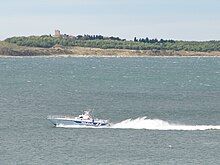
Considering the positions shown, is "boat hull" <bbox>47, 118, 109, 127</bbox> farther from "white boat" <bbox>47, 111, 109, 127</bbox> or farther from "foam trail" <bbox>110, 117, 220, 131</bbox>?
"foam trail" <bbox>110, 117, 220, 131</bbox>

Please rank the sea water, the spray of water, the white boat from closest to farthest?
1. the sea water
2. the spray of water
3. the white boat

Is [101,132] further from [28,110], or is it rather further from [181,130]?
[28,110]

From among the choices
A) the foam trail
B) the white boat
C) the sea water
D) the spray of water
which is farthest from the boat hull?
the foam trail

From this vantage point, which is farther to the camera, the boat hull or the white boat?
the white boat

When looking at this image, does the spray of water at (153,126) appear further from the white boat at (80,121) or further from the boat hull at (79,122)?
the white boat at (80,121)

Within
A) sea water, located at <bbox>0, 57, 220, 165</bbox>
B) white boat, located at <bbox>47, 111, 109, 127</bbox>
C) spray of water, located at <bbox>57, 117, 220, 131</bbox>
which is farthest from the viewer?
white boat, located at <bbox>47, 111, 109, 127</bbox>

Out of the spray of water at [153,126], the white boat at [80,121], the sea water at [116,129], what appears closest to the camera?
the sea water at [116,129]

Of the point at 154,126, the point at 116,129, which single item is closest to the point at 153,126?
the point at 154,126

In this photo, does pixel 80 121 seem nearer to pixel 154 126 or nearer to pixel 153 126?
pixel 153 126

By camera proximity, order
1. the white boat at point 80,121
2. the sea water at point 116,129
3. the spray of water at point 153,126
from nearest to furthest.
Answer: the sea water at point 116,129
the spray of water at point 153,126
the white boat at point 80,121

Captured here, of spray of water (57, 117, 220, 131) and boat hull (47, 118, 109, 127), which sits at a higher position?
boat hull (47, 118, 109, 127)

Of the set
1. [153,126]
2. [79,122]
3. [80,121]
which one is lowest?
[153,126]

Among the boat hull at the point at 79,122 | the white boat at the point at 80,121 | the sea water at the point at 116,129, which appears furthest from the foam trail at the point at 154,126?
the white boat at the point at 80,121

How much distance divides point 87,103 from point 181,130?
41.2 m
